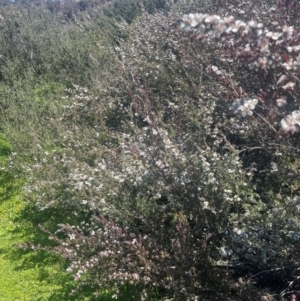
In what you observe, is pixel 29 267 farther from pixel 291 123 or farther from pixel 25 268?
pixel 291 123

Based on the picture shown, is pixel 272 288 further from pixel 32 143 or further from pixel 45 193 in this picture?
pixel 32 143

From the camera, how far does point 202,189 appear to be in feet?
12.9

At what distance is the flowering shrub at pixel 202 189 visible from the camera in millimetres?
2713

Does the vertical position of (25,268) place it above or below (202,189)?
below

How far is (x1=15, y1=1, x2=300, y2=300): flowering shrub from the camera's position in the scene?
2713 mm

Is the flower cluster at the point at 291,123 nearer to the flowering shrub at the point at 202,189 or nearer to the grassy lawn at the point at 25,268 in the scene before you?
the flowering shrub at the point at 202,189

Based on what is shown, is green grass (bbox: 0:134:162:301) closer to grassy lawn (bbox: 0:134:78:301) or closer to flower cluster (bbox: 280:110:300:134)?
grassy lawn (bbox: 0:134:78:301)

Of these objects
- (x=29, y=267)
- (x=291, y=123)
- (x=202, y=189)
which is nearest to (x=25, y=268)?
(x=29, y=267)

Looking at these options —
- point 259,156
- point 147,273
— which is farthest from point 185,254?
point 259,156

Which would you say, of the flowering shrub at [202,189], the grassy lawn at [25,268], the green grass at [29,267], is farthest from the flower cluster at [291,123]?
the grassy lawn at [25,268]

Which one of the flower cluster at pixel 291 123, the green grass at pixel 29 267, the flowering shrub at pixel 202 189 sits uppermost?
the flower cluster at pixel 291 123

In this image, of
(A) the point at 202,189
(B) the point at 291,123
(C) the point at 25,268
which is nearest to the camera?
(B) the point at 291,123

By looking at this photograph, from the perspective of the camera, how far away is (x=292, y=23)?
515cm

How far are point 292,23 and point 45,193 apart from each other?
3493 millimetres
